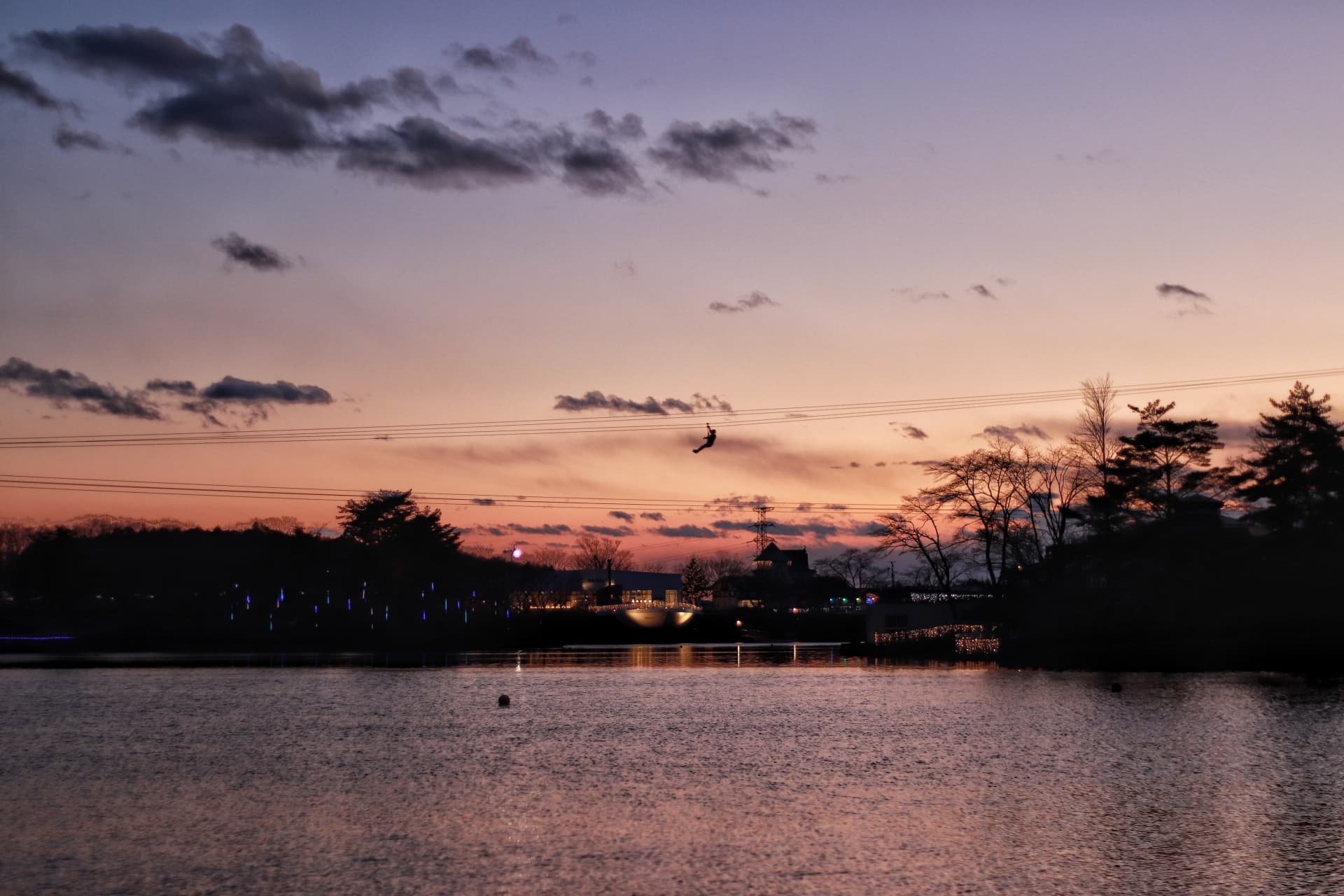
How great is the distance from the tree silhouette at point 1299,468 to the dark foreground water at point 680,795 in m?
29.3

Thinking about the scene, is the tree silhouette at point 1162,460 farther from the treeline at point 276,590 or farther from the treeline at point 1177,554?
the treeline at point 276,590

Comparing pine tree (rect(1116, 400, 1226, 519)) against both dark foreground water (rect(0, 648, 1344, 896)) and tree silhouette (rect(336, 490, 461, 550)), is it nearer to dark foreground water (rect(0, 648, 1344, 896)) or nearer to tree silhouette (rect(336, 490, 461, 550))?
dark foreground water (rect(0, 648, 1344, 896))

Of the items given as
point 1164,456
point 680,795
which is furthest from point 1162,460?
point 680,795

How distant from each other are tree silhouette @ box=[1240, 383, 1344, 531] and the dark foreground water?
29.3 metres

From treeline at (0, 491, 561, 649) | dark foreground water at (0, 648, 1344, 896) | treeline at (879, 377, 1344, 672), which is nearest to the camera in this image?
dark foreground water at (0, 648, 1344, 896)

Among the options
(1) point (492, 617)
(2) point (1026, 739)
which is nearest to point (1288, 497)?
(2) point (1026, 739)

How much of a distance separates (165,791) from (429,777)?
7.29m

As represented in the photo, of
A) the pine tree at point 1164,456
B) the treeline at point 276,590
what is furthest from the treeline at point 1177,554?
the treeline at point 276,590

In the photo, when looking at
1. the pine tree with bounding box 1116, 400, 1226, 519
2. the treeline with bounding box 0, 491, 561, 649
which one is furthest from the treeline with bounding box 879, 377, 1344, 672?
the treeline with bounding box 0, 491, 561, 649

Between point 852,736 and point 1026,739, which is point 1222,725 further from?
point 852,736

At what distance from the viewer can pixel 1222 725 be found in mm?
47781

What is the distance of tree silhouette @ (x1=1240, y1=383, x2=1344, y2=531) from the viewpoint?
88.9 m

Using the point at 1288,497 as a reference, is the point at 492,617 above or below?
below

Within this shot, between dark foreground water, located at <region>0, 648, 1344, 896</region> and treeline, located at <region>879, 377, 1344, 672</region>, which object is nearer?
dark foreground water, located at <region>0, 648, 1344, 896</region>
